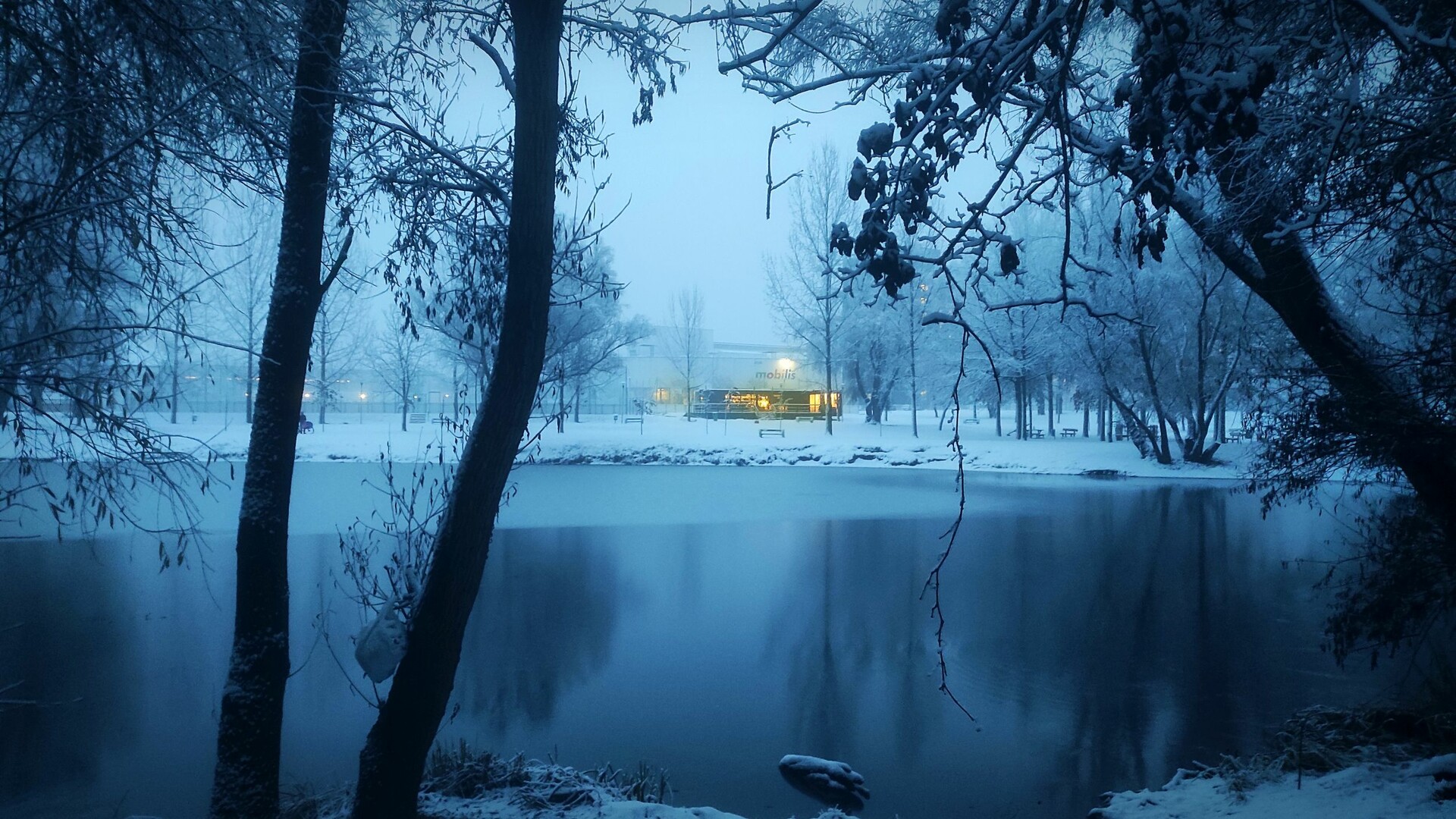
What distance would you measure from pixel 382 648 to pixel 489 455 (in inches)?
49.3

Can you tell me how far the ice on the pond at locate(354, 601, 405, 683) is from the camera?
4602 mm

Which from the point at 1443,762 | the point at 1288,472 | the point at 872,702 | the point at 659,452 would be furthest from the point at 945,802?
the point at 659,452

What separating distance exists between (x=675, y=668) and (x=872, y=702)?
232 centimetres

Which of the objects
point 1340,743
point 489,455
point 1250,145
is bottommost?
point 1340,743

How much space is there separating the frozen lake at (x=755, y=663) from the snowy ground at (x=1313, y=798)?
0.67 meters

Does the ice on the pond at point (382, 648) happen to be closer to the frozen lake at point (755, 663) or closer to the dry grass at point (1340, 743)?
the frozen lake at point (755, 663)

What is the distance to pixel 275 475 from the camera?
16.1 ft

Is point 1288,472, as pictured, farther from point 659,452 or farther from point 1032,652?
point 659,452

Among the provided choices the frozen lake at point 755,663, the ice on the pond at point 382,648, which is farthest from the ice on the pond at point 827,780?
the ice on the pond at point 382,648

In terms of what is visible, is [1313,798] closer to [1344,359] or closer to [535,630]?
[1344,359]

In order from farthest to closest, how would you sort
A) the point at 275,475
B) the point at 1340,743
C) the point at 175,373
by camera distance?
the point at 1340,743
the point at 275,475
the point at 175,373

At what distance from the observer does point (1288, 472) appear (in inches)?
273

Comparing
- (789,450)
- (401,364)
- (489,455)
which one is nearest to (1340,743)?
(489,455)

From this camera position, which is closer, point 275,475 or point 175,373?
point 175,373
